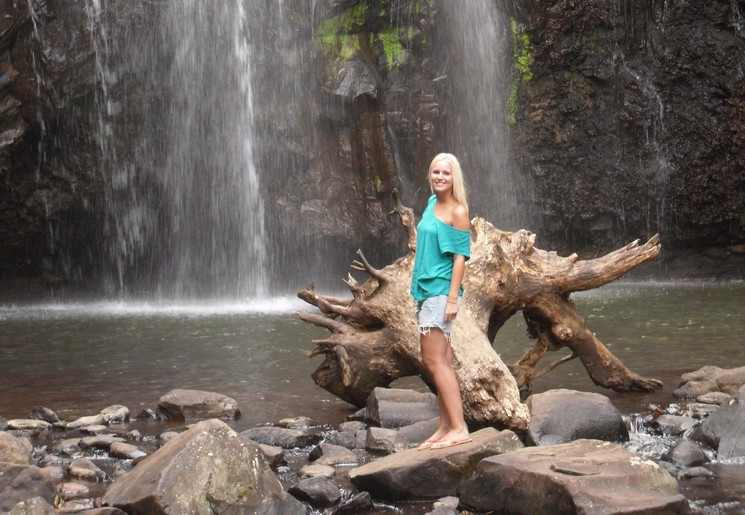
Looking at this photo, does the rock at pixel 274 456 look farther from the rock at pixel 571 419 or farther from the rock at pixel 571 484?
the rock at pixel 571 419

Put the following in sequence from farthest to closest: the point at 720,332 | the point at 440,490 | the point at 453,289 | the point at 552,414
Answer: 1. the point at 720,332
2. the point at 552,414
3. the point at 453,289
4. the point at 440,490

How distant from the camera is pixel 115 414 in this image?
24.3ft

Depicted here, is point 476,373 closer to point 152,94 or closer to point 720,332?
point 720,332

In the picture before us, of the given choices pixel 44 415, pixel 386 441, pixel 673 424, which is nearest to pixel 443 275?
pixel 386 441

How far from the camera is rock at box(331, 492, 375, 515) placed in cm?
488

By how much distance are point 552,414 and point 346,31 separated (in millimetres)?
15459

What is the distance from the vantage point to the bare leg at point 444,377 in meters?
5.51

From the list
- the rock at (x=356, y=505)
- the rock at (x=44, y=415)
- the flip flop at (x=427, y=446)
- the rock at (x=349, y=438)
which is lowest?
the rock at (x=356, y=505)

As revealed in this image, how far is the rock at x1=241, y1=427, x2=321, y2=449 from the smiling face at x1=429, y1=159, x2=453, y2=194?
6.83 feet

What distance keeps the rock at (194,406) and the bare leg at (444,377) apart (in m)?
2.54

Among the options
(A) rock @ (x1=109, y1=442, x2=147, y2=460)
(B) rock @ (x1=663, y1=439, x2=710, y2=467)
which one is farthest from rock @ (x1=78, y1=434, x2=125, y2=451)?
(B) rock @ (x1=663, y1=439, x2=710, y2=467)

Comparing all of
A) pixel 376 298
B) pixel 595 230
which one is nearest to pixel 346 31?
pixel 595 230

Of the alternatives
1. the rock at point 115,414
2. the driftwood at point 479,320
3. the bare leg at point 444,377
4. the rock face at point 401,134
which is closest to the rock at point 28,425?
the rock at point 115,414

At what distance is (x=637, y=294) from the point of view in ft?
56.7
